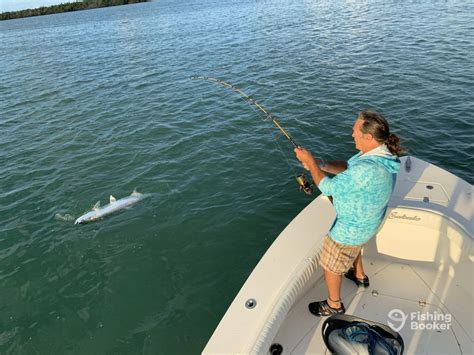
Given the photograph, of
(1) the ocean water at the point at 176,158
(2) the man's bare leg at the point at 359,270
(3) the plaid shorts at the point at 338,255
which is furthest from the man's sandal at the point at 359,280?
(1) the ocean water at the point at 176,158

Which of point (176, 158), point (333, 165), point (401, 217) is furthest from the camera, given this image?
point (176, 158)

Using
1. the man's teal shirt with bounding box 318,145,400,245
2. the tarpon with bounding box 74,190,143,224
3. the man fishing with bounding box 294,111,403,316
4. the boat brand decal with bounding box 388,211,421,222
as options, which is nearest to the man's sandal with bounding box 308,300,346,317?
the man fishing with bounding box 294,111,403,316

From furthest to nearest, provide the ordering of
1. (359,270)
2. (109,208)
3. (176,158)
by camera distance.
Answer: (176,158)
(109,208)
(359,270)

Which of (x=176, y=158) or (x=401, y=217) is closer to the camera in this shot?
(x=401, y=217)

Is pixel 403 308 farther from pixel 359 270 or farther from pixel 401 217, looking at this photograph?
pixel 401 217

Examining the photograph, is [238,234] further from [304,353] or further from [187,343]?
[304,353]

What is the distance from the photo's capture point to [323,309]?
4430mm

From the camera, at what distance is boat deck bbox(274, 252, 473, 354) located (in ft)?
13.3

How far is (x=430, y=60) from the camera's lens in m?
15.2

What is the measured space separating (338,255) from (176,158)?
7.00 metres

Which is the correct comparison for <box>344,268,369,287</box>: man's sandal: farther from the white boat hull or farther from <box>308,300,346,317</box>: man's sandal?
<box>308,300,346,317</box>: man's sandal

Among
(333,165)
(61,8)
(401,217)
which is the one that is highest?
(61,8)
